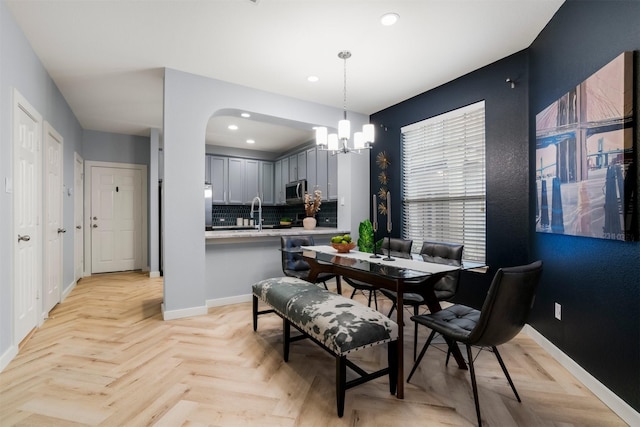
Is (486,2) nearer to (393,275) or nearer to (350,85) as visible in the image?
(350,85)

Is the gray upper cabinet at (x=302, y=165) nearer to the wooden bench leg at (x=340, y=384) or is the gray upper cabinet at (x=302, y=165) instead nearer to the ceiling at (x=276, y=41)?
the ceiling at (x=276, y=41)

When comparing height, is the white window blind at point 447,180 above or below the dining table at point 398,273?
above

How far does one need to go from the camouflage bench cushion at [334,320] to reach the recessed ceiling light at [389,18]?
88.6 inches

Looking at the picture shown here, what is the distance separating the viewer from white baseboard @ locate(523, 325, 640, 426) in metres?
1.64

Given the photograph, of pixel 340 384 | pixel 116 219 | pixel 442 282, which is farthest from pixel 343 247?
pixel 116 219

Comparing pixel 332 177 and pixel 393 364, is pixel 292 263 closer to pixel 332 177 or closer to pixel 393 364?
pixel 393 364

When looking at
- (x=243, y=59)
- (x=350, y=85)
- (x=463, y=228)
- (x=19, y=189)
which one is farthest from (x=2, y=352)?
(x=463, y=228)

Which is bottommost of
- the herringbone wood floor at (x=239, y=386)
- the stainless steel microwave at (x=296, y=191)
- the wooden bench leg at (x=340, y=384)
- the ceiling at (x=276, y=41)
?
the herringbone wood floor at (x=239, y=386)

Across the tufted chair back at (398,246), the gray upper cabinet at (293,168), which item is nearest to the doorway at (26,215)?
the tufted chair back at (398,246)

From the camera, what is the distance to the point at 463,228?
3572mm

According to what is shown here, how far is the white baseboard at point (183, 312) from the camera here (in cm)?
323

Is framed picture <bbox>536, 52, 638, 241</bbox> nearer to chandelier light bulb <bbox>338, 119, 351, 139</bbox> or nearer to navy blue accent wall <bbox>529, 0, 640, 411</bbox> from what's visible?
navy blue accent wall <bbox>529, 0, 640, 411</bbox>

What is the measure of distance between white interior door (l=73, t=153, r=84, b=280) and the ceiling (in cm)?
148

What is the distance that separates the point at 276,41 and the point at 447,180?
2.48 metres
